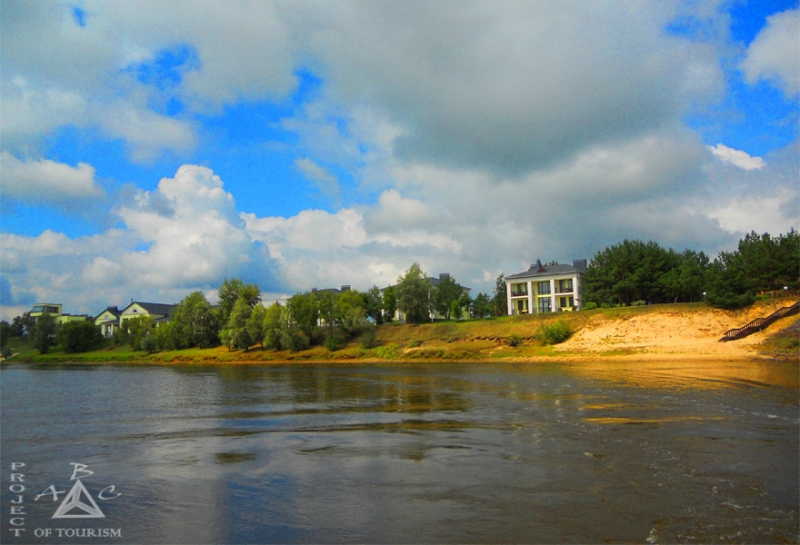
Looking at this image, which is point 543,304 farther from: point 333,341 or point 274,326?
point 274,326

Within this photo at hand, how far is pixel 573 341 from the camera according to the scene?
5212 centimetres

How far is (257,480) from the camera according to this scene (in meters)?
10.7

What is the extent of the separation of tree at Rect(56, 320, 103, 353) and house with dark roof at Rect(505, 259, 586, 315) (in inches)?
3091

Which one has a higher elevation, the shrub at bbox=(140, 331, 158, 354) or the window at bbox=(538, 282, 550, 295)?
the window at bbox=(538, 282, 550, 295)

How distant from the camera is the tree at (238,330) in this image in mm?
72562

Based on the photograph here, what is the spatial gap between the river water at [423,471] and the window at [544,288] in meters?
55.5

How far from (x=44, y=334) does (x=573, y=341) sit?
3692 inches

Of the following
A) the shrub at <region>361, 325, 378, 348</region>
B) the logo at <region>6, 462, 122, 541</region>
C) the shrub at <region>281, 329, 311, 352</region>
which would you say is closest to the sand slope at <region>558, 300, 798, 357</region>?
the shrub at <region>361, 325, 378, 348</region>

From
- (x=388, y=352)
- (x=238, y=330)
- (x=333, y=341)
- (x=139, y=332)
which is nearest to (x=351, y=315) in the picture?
(x=333, y=341)

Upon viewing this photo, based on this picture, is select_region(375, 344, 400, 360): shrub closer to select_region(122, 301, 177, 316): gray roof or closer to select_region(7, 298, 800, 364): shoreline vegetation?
select_region(7, 298, 800, 364): shoreline vegetation

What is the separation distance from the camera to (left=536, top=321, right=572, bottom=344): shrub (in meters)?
53.3

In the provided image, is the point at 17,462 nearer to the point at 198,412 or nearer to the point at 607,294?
the point at 198,412

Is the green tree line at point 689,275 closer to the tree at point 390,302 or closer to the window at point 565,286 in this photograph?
the window at point 565,286

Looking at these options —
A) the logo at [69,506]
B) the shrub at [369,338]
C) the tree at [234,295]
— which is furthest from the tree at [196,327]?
the logo at [69,506]
